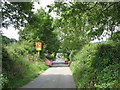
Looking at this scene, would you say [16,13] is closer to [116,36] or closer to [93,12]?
[93,12]

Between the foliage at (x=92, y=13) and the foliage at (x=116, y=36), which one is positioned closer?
the foliage at (x=92, y=13)

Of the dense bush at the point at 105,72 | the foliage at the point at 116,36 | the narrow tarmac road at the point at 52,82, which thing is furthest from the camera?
the narrow tarmac road at the point at 52,82

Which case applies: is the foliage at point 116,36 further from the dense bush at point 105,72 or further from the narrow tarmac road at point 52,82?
the narrow tarmac road at point 52,82

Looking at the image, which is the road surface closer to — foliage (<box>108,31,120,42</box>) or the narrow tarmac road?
the narrow tarmac road

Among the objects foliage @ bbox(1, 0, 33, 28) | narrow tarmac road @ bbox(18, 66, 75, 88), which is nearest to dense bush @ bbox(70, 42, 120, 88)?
narrow tarmac road @ bbox(18, 66, 75, 88)

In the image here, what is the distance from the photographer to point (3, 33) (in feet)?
34.4

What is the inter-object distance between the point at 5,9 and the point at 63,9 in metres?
4.01

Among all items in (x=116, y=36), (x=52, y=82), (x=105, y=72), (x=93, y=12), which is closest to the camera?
(x=105, y=72)

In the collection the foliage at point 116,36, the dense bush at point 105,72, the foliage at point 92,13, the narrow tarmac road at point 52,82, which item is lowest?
the narrow tarmac road at point 52,82

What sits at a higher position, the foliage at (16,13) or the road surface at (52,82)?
the foliage at (16,13)

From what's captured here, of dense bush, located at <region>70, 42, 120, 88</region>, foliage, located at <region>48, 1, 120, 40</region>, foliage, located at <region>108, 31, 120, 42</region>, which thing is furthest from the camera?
foliage, located at <region>108, 31, 120, 42</region>

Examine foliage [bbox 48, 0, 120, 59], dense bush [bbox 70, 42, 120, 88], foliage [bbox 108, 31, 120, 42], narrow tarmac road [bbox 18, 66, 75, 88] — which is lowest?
narrow tarmac road [bbox 18, 66, 75, 88]

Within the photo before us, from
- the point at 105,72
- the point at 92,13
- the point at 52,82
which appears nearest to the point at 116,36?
the point at 92,13

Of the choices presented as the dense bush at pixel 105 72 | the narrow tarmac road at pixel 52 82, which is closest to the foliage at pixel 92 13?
the dense bush at pixel 105 72
